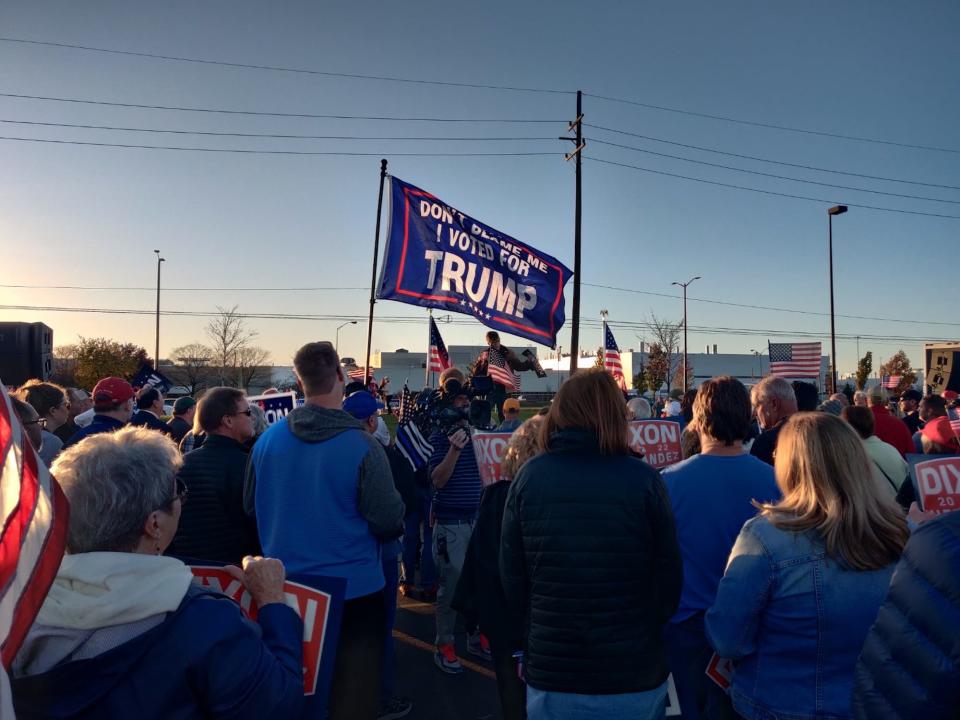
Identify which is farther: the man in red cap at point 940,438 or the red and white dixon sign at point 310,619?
the man in red cap at point 940,438

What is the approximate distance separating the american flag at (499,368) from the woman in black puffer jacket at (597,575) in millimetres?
7789

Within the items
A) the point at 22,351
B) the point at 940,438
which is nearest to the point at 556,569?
the point at 940,438

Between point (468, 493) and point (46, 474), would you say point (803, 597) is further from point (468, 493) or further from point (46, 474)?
point (468, 493)

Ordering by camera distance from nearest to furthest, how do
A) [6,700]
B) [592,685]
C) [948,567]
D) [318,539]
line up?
[6,700]
[948,567]
[592,685]
[318,539]

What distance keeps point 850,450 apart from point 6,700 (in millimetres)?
2573

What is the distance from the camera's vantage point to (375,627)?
355 cm

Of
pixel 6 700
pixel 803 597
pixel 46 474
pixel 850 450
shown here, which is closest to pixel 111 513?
pixel 46 474

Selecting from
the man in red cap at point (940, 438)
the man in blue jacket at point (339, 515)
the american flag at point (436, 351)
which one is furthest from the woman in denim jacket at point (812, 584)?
the american flag at point (436, 351)

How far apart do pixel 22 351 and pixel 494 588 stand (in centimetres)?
521

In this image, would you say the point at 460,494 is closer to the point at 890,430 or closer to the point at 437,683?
the point at 437,683

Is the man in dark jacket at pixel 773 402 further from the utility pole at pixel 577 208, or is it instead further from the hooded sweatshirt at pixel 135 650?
the utility pole at pixel 577 208

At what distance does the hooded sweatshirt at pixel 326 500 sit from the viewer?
3387 mm

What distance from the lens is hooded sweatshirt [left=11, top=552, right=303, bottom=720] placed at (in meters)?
1.61

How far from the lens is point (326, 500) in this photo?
3.38 m
